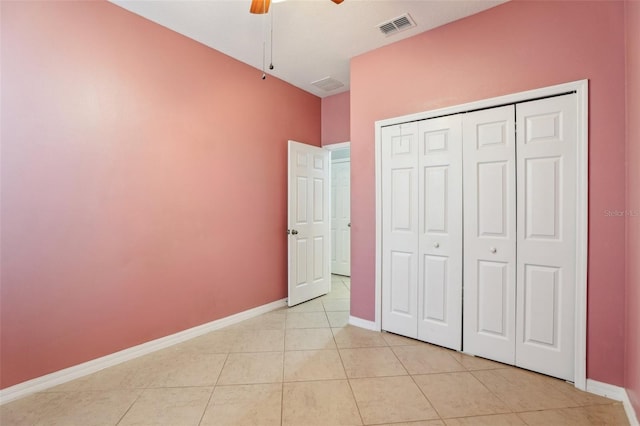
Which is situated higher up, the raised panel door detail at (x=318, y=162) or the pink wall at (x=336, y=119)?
the pink wall at (x=336, y=119)

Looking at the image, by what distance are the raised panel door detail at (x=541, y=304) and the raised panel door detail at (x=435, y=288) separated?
594mm

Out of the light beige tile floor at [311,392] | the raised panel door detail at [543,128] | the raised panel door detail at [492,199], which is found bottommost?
the light beige tile floor at [311,392]

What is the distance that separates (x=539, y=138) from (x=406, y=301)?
1.75m

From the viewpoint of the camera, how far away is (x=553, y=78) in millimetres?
2078

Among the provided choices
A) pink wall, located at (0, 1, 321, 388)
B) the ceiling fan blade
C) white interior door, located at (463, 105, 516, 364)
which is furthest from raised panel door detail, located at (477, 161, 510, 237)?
pink wall, located at (0, 1, 321, 388)

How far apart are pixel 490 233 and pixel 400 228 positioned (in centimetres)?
77

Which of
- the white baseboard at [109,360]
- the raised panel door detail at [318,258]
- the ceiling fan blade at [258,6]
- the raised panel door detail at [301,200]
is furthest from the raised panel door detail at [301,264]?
the ceiling fan blade at [258,6]

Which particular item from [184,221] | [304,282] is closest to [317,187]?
[304,282]

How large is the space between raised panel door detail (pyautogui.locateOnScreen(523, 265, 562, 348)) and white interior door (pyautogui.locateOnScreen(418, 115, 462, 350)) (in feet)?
1.57

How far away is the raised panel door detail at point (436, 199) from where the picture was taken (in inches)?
101

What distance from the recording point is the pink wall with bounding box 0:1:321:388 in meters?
1.93

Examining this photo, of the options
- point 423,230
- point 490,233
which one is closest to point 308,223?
point 423,230

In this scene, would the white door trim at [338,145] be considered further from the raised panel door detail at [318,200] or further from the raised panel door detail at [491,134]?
the raised panel door detail at [491,134]

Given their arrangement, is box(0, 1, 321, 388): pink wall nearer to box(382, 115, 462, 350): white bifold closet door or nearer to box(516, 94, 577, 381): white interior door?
box(382, 115, 462, 350): white bifold closet door
